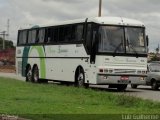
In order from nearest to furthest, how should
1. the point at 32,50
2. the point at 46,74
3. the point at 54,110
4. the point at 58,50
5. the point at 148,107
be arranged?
the point at 54,110 → the point at 148,107 → the point at 58,50 → the point at 46,74 → the point at 32,50

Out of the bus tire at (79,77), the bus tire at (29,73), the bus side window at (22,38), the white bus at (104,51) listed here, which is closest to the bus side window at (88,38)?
the white bus at (104,51)

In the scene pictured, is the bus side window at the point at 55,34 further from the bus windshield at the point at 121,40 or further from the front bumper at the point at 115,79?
the front bumper at the point at 115,79

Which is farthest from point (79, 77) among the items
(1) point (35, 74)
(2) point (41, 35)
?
(1) point (35, 74)

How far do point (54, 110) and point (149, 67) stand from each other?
58.6ft

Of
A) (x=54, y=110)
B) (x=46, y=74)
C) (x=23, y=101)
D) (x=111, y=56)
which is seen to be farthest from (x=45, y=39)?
(x=54, y=110)

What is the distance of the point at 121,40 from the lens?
83.4 ft

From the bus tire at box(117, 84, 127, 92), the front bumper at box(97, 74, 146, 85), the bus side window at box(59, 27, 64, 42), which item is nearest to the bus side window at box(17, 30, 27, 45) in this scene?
the bus side window at box(59, 27, 64, 42)

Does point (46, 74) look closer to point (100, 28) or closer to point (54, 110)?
point (100, 28)

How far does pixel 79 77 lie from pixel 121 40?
9.67ft

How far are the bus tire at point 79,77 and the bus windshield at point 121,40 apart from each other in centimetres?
191

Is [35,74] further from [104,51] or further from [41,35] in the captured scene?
[104,51]

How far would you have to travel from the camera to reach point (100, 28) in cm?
2514

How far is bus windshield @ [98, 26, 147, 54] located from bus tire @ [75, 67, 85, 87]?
191cm

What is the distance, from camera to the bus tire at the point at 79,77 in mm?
26234
